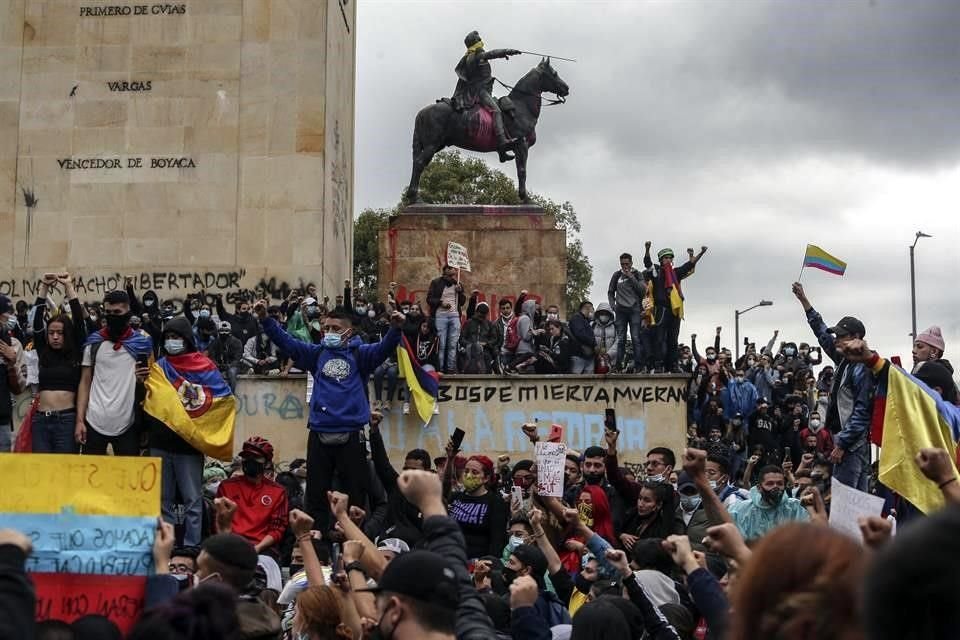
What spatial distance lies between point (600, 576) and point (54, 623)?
13.5 feet

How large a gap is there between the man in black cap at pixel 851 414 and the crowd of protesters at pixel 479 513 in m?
0.02

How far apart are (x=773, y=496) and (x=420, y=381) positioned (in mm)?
9742

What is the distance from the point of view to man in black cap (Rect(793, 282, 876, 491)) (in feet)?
30.5

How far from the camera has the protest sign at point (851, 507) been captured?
228 inches

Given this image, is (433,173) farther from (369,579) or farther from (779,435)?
(369,579)

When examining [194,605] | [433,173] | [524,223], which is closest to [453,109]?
[524,223]

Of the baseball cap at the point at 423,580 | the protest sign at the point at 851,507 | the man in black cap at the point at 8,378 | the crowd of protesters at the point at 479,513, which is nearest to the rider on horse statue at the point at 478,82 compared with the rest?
the crowd of protesters at the point at 479,513

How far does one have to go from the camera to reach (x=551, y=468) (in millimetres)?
9195

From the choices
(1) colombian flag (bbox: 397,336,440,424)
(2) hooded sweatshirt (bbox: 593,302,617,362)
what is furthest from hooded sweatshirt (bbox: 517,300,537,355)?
(1) colombian flag (bbox: 397,336,440,424)

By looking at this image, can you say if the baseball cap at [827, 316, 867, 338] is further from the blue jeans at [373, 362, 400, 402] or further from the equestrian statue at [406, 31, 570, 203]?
the equestrian statue at [406, 31, 570, 203]

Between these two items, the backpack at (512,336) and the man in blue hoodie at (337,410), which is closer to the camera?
the man in blue hoodie at (337,410)

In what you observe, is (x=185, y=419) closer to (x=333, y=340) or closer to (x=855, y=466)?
(x=333, y=340)

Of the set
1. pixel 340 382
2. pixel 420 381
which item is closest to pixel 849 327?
pixel 340 382

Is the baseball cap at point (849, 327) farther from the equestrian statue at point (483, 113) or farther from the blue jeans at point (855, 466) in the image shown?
the equestrian statue at point (483, 113)
